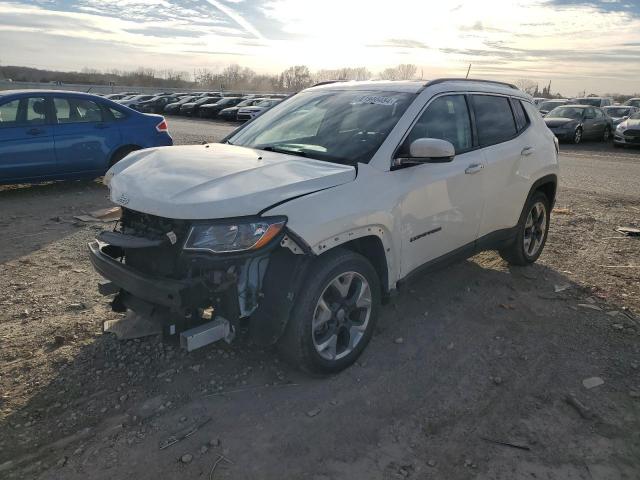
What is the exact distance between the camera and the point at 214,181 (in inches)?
124

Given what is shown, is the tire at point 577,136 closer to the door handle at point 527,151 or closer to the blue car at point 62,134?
the blue car at point 62,134

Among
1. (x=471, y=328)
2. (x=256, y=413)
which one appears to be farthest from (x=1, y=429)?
(x=471, y=328)

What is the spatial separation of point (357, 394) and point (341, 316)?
517 mm

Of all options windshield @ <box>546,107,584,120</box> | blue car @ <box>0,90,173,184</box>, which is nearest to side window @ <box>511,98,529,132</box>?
blue car @ <box>0,90,173,184</box>

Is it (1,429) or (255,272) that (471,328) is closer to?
(255,272)

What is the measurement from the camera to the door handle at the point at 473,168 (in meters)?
4.34

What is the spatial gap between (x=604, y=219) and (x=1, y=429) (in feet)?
26.9

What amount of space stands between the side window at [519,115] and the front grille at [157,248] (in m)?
3.74

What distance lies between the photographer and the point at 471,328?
14.1 feet

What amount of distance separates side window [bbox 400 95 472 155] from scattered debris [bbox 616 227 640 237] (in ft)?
13.3

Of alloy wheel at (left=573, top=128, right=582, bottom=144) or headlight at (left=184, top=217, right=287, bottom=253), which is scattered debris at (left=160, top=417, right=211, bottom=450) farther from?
alloy wheel at (left=573, top=128, right=582, bottom=144)

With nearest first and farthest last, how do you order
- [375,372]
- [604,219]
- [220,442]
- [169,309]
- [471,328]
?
[220,442] < [169,309] < [375,372] < [471,328] < [604,219]

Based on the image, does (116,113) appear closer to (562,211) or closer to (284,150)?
(284,150)

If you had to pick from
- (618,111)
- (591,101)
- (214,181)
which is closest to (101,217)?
(214,181)
